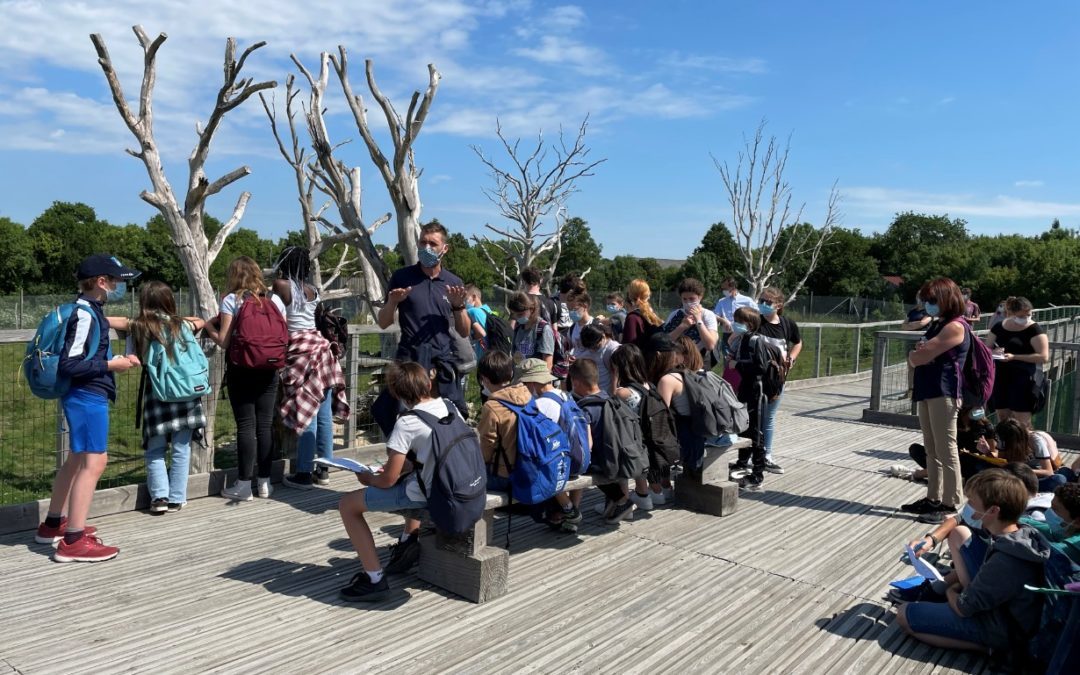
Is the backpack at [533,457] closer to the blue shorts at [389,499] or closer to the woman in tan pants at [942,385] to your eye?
the blue shorts at [389,499]

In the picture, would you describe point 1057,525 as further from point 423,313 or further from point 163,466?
point 163,466

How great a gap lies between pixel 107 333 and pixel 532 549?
9.23 feet

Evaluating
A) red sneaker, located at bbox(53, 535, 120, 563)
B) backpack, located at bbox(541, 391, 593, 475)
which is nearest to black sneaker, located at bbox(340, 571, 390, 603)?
Result: backpack, located at bbox(541, 391, 593, 475)

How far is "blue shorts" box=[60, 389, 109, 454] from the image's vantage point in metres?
4.54

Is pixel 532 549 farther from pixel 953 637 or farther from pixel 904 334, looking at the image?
pixel 904 334

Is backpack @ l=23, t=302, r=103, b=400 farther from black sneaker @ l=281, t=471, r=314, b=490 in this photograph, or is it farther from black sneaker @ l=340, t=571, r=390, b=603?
black sneaker @ l=281, t=471, r=314, b=490

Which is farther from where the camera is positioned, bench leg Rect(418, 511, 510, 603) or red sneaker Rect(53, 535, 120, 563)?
red sneaker Rect(53, 535, 120, 563)

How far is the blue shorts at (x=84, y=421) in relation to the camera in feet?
14.9

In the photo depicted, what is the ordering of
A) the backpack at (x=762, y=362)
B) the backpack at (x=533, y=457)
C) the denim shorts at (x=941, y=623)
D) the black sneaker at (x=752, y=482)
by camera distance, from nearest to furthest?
1. the denim shorts at (x=941, y=623)
2. the backpack at (x=533, y=457)
3. the backpack at (x=762, y=362)
4. the black sneaker at (x=752, y=482)

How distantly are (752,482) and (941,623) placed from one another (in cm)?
314

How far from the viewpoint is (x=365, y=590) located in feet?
13.5

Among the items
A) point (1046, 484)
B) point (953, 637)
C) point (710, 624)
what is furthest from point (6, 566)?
point (1046, 484)

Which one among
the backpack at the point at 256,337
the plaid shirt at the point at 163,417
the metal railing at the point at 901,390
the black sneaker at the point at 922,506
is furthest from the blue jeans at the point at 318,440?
the metal railing at the point at 901,390

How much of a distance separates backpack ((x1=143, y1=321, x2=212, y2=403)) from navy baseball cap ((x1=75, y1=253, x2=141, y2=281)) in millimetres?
595
